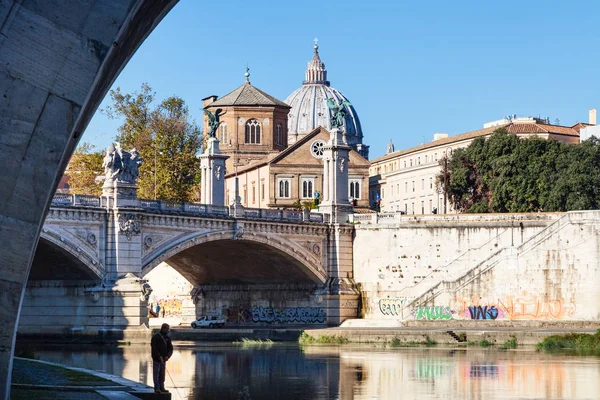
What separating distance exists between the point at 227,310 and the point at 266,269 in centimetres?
585

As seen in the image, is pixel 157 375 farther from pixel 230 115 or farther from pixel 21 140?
pixel 230 115

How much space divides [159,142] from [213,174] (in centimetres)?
1622

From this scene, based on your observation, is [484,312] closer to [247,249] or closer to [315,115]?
[247,249]

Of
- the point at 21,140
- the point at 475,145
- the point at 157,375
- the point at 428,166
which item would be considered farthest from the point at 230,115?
the point at 21,140

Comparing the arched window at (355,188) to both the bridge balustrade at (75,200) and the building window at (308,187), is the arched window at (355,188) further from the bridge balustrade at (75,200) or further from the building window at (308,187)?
the bridge balustrade at (75,200)

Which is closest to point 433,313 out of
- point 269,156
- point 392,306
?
point 392,306

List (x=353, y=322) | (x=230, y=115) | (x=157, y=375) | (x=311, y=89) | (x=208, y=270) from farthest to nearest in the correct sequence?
1. (x=311, y=89)
2. (x=230, y=115)
3. (x=208, y=270)
4. (x=353, y=322)
5. (x=157, y=375)

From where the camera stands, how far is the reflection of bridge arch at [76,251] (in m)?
59.9

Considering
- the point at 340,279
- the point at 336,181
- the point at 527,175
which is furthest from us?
the point at 527,175

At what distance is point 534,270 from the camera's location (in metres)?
69.7

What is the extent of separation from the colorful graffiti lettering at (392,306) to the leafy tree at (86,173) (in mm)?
27364

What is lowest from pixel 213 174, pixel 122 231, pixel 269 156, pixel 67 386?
pixel 67 386

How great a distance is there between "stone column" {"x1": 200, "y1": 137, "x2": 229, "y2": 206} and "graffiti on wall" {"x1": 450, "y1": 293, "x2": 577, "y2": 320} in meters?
17.1

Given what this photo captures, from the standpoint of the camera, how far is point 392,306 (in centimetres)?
7562
